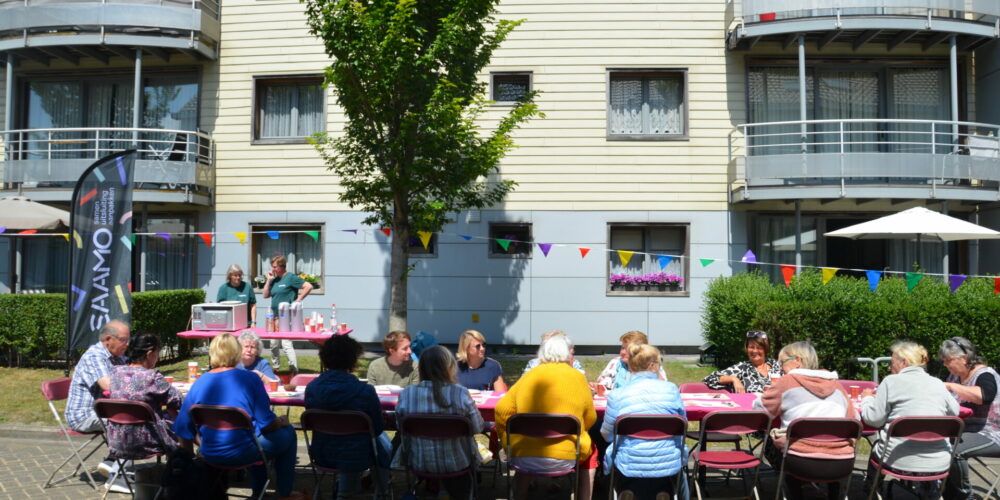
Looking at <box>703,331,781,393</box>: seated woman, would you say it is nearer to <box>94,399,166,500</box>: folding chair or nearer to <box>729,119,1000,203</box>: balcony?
<box>94,399,166,500</box>: folding chair

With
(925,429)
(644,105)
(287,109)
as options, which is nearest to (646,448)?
(925,429)

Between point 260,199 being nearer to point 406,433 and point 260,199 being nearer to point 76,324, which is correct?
point 76,324

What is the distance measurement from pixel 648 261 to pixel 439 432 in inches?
349

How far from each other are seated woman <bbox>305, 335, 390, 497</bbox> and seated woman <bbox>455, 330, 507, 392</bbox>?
1.34 metres

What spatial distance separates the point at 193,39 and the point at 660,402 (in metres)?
11.7

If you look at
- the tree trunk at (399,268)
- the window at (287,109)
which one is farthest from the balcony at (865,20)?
the window at (287,109)

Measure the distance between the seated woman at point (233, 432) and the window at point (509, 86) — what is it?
892 centimetres

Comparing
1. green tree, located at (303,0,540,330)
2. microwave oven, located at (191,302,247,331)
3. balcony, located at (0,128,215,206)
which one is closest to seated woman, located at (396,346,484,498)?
green tree, located at (303,0,540,330)

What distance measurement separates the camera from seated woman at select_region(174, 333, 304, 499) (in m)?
4.82

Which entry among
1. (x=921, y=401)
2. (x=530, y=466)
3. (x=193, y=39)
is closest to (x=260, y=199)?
(x=193, y=39)

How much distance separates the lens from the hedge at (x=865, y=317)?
8.85 meters

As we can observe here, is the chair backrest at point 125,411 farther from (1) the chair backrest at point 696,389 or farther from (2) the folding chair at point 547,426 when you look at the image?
(1) the chair backrest at point 696,389

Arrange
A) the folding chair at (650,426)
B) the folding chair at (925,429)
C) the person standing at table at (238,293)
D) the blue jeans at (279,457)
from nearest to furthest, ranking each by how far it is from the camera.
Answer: the folding chair at (650,426)
the folding chair at (925,429)
the blue jeans at (279,457)
the person standing at table at (238,293)

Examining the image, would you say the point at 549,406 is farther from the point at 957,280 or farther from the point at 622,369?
the point at 957,280
